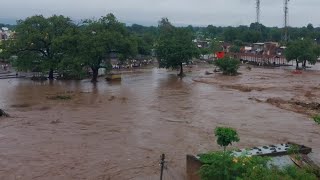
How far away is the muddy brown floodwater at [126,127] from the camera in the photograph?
1734cm

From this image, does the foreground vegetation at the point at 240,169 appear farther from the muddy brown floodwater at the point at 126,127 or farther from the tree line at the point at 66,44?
the tree line at the point at 66,44

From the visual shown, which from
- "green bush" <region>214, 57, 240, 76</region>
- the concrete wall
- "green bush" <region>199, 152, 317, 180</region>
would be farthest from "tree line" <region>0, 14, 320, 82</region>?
"green bush" <region>199, 152, 317, 180</region>

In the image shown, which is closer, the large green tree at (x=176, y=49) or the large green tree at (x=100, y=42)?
the large green tree at (x=100, y=42)

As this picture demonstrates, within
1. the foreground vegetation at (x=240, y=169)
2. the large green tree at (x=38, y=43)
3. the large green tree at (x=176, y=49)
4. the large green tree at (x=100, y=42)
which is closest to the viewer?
the foreground vegetation at (x=240, y=169)

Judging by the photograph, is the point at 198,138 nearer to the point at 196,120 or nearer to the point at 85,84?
the point at 196,120

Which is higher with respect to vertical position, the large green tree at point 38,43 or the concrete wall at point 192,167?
the large green tree at point 38,43

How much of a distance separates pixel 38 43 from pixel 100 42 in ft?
24.5

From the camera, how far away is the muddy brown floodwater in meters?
17.3

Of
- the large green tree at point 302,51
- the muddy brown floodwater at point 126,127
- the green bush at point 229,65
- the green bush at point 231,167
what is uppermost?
the large green tree at point 302,51

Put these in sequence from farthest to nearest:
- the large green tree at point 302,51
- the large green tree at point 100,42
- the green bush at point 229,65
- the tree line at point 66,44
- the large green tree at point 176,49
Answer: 1. the large green tree at point 302,51
2. the green bush at point 229,65
3. the large green tree at point 176,49
4. the tree line at point 66,44
5. the large green tree at point 100,42

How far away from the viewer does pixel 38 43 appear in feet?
155

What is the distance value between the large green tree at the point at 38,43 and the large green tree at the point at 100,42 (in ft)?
6.69

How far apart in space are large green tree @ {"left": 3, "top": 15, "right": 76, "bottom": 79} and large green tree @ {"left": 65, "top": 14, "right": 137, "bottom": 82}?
2.04 metres

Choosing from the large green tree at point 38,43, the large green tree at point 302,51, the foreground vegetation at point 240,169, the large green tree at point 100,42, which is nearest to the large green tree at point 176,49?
the large green tree at point 100,42
